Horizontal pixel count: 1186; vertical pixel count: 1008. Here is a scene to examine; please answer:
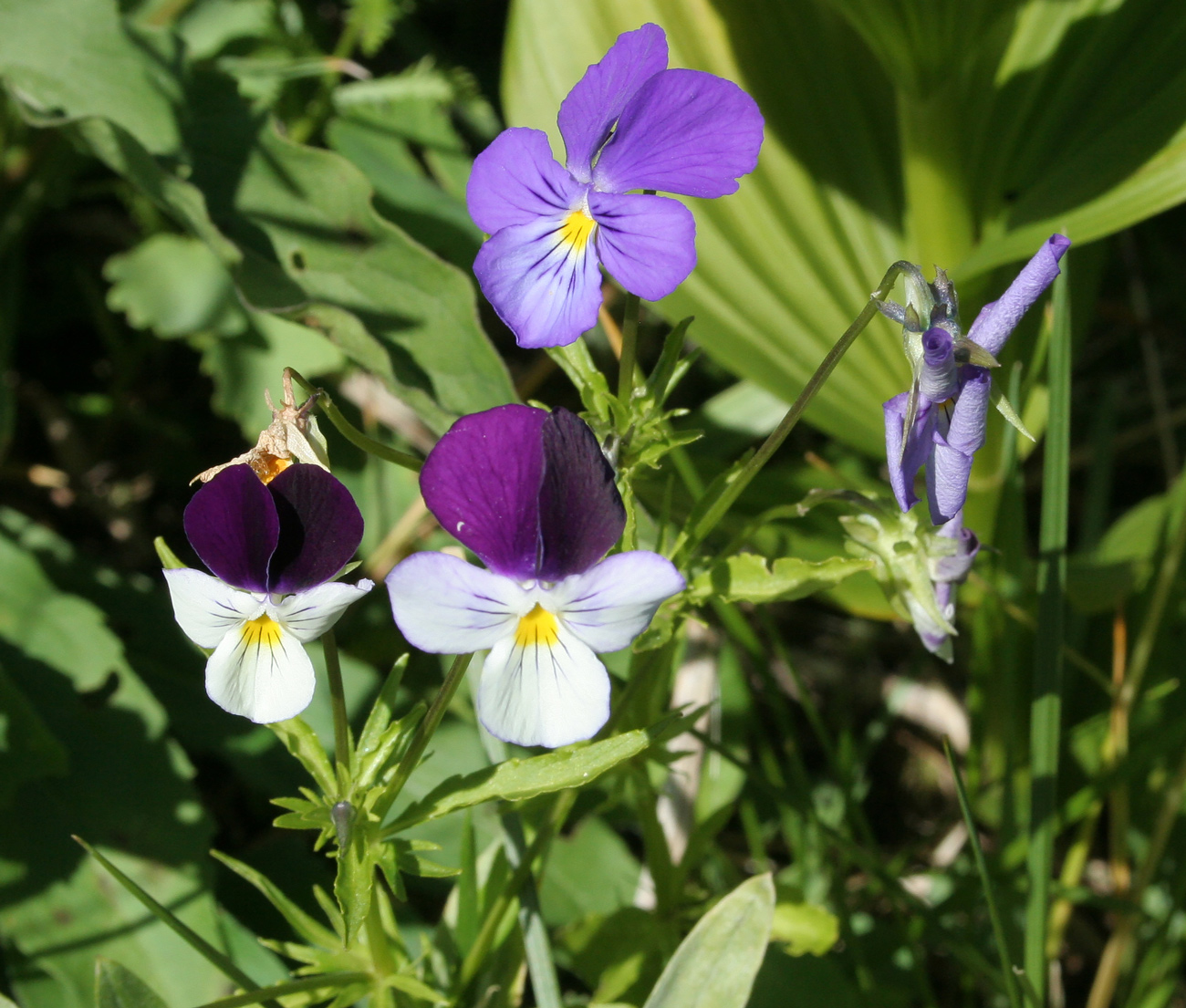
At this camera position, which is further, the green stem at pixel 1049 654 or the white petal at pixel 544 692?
the green stem at pixel 1049 654

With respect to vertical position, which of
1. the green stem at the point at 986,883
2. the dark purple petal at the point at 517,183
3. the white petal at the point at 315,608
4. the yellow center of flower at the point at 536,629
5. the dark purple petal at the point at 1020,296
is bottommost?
the green stem at the point at 986,883

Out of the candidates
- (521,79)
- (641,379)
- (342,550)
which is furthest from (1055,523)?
(521,79)

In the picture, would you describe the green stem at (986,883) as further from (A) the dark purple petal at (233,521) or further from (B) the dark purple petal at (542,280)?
(A) the dark purple petal at (233,521)

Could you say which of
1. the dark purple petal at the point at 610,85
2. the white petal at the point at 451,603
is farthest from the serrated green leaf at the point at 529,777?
the dark purple petal at the point at 610,85

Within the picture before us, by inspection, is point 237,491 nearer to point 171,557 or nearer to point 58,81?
point 171,557

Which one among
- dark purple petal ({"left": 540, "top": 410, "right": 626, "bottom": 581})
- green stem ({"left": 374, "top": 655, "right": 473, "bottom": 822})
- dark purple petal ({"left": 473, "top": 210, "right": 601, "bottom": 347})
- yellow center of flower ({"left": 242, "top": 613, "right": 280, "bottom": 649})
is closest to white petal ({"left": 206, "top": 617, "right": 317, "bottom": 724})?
yellow center of flower ({"left": 242, "top": 613, "right": 280, "bottom": 649})

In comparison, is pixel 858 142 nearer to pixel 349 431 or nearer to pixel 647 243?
pixel 647 243

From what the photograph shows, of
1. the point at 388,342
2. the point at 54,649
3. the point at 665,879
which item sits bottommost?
the point at 665,879
